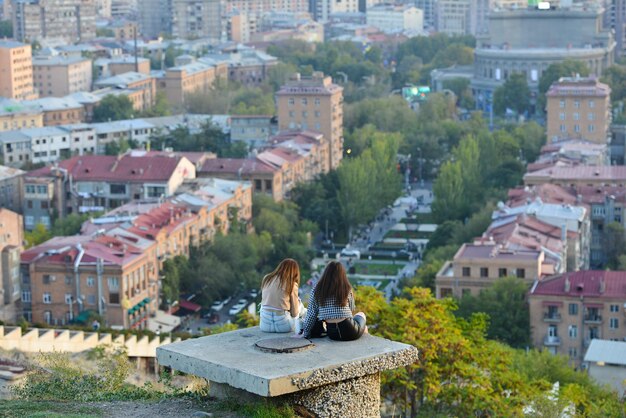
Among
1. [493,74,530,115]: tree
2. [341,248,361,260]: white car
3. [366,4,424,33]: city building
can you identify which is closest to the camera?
[341,248,361,260]: white car

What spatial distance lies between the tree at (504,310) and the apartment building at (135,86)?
129 feet

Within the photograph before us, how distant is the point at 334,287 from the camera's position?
7988 millimetres

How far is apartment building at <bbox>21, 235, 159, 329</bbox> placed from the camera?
96.2 feet

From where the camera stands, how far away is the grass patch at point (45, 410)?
7465 mm

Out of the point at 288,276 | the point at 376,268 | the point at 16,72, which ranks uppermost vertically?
the point at 288,276

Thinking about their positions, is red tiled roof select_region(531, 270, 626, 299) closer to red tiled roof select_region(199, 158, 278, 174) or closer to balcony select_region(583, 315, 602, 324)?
balcony select_region(583, 315, 602, 324)

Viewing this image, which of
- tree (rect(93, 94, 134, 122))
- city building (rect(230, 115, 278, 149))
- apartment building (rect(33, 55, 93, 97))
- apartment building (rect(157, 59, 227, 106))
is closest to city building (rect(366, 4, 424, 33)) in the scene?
apartment building (rect(157, 59, 227, 106))

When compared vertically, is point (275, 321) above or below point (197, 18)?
above

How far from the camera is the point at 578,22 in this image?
70750 millimetres

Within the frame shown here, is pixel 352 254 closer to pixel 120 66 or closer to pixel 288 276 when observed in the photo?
pixel 288 276

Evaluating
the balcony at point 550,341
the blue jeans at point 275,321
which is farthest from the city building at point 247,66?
the blue jeans at point 275,321

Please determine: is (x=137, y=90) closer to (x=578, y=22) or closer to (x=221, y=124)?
(x=221, y=124)

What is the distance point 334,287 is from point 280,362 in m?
0.72

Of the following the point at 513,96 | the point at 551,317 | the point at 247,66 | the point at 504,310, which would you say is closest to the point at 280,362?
the point at 504,310
